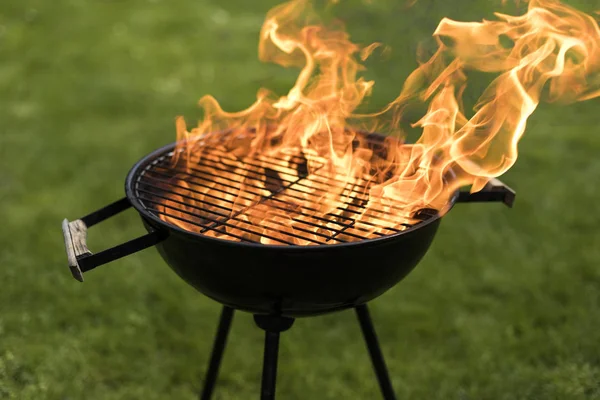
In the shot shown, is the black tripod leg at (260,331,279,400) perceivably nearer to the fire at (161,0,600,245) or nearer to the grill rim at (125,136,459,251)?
the fire at (161,0,600,245)

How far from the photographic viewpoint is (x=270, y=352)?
224cm

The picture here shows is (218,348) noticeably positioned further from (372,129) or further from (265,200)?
(372,129)

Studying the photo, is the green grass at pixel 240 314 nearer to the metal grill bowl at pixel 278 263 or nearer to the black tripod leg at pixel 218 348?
the black tripod leg at pixel 218 348

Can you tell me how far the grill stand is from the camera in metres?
2.23

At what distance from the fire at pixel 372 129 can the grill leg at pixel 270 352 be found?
0.25m

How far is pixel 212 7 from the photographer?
26.2 feet

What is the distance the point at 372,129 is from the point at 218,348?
1036 millimetres

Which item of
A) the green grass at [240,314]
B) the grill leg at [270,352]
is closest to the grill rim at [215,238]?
the grill leg at [270,352]

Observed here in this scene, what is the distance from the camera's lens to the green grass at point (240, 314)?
3330 mm

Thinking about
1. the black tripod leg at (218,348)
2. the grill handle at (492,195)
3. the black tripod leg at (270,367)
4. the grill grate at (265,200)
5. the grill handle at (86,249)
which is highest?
the grill handle at (86,249)

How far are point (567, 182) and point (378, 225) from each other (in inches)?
130

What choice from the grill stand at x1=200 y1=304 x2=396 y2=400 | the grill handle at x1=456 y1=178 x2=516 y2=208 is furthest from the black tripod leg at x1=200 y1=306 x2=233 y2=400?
the grill handle at x1=456 y1=178 x2=516 y2=208

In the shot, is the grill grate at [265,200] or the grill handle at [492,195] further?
the grill handle at [492,195]

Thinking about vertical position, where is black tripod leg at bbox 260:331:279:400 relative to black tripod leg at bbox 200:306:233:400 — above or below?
above
